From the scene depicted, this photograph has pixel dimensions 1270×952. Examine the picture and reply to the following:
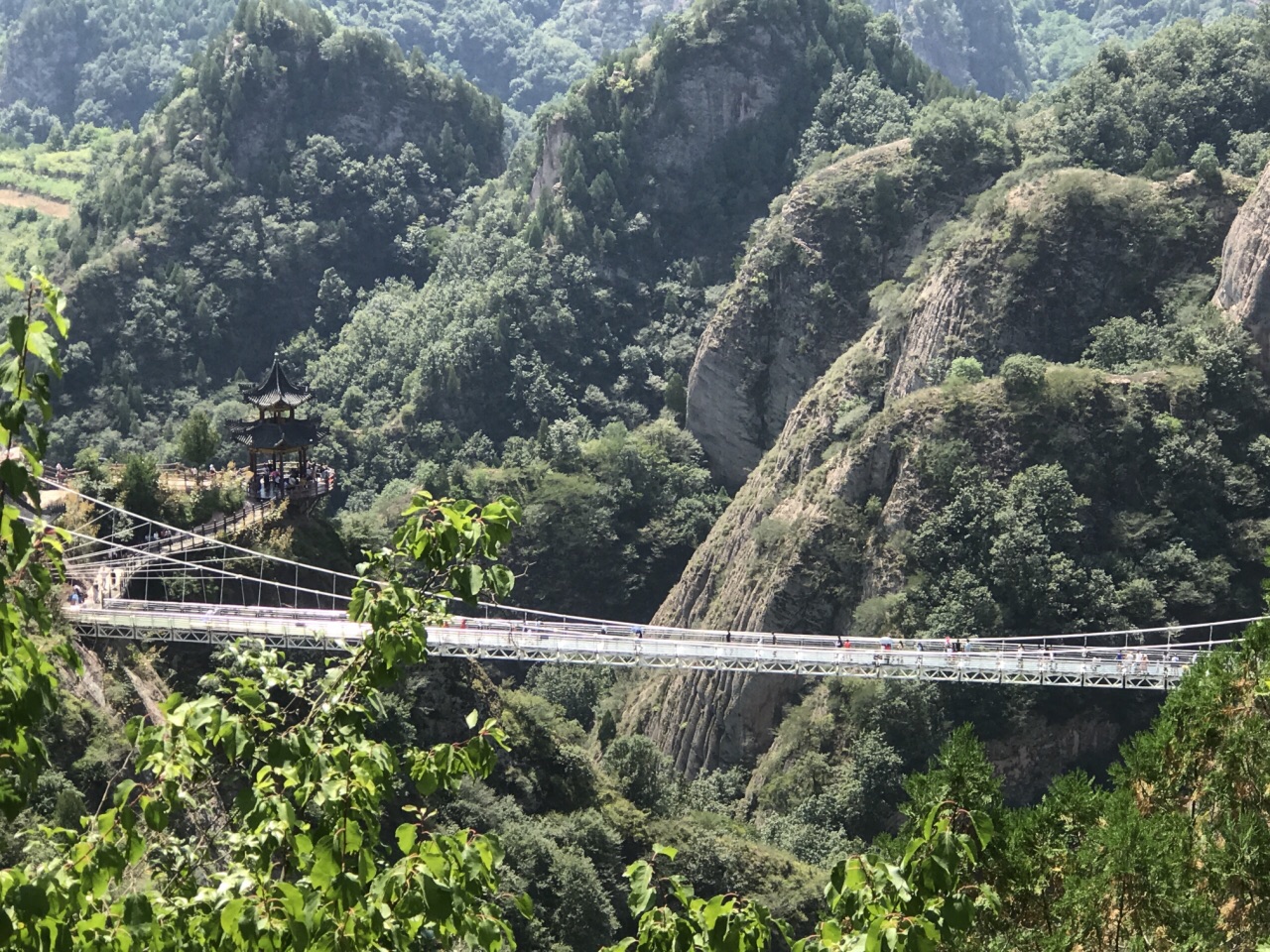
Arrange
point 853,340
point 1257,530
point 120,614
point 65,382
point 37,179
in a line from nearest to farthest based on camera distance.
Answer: point 120,614, point 1257,530, point 853,340, point 65,382, point 37,179

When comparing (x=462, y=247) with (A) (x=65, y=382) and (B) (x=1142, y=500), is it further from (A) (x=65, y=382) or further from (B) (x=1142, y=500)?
(B) (x=1142, y=500)

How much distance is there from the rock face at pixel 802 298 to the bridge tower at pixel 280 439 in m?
27.5

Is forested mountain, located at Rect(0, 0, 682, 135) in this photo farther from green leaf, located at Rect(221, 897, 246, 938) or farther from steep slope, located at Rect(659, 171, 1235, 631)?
green leaf, located at Rect(221, 897, 246, 938)

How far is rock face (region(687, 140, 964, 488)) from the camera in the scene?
246 feet

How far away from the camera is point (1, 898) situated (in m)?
11.4

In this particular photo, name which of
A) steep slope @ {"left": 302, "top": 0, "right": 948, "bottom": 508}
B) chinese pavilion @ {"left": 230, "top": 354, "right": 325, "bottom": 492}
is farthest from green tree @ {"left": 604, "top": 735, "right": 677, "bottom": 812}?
steep slope @ {"left": 302, "top": 0, "right": 948, "bottom": 508}

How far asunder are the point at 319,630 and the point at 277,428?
907 centimetres

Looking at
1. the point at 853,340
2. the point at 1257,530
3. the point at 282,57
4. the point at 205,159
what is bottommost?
the point at 1257,530

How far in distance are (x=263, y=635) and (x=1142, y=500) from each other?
2600cm

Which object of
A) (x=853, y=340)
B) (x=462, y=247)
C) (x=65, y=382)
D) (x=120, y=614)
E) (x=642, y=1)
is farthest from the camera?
(x=642, y=1)

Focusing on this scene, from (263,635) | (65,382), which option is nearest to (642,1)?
(65,382)

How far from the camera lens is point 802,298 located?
7562 centimetres

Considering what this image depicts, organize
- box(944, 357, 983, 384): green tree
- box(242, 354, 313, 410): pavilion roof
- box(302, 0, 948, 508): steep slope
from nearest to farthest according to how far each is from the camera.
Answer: box(242, 354, 313, 410): pavilion roof < box(944, 357, 983, 384): green tree < box(302, 0, 948, 508): steep slope

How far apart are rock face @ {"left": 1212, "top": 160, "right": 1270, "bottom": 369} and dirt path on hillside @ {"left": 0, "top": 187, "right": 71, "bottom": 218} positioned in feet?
218
